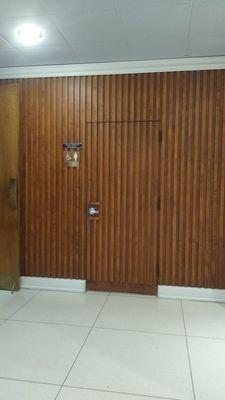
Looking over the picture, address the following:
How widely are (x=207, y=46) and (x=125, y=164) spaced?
167cm

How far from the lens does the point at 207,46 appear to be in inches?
147

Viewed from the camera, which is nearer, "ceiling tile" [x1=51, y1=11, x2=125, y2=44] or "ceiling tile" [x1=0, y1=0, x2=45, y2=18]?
"ceiling tile" [x1=0, y1=0, x2=45, y2=18]

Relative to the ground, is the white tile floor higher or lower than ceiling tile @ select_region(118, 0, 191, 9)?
lower

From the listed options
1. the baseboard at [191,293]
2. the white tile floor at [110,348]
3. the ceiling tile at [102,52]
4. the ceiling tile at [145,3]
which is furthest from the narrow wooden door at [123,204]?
the ceiling tile at [145,3]

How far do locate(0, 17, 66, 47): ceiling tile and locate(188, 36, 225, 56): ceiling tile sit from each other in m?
1.45

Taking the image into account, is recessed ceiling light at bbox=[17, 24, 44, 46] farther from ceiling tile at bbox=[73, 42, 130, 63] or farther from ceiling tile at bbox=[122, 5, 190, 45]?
ceiling tile at bbox=[122, 5, 190, 45]

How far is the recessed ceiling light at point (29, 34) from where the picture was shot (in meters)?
3.30

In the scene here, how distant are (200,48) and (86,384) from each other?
11.7ft

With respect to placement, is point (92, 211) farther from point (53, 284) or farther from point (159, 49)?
point (159, 49)

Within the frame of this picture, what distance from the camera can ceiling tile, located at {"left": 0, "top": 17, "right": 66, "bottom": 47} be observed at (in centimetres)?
315

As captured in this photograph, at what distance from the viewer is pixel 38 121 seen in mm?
4547

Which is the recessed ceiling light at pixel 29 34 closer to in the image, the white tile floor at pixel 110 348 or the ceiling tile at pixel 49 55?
the ceiling tile at pixel 49 55

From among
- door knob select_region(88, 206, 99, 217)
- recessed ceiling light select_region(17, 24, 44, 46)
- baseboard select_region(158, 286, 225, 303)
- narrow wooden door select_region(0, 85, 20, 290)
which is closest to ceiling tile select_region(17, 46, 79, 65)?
recessed ceiling light select_region(17, 24, 44, 46)

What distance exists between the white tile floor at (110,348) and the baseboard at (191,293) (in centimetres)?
13
